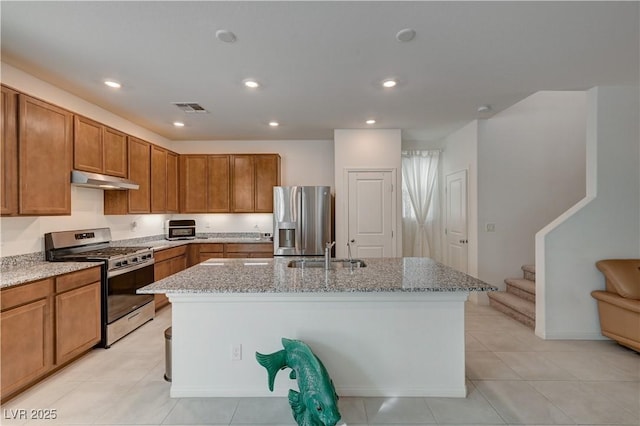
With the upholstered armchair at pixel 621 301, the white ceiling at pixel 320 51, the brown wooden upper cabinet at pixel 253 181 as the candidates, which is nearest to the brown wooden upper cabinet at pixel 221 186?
the brown wooden upper cabinet at pixel 253 181

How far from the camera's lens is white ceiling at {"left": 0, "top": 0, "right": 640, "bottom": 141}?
75.5 inches

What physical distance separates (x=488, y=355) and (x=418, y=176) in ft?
11.7

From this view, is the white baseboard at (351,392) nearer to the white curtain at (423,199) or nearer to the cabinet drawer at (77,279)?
the cabinet drawer at (77,279)

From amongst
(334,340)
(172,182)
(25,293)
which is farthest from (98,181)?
(334,340)

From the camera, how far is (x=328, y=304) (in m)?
2.20

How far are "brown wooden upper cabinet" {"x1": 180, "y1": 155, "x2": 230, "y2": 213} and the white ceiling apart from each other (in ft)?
4.54

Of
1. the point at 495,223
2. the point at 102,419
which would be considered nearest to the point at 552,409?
the point at 495,223

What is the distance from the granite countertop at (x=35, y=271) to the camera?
7.09ft

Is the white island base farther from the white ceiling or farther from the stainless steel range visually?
the white ceiling

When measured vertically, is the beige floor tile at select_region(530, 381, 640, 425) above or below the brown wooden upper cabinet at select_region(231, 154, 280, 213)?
below

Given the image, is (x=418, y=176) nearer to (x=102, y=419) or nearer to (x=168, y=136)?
(x=168, y=136)

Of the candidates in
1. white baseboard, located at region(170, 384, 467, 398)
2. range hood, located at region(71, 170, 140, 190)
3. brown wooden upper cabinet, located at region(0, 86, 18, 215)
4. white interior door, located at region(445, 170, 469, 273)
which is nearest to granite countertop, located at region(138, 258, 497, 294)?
white baseboard, located at region(170, 384, 467, 398)

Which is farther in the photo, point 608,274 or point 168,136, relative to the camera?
point 168,136

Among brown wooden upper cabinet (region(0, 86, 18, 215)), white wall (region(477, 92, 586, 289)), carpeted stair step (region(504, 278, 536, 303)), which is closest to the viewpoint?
brown wooden upper cabinet (region(0, 86, 18, 215))
